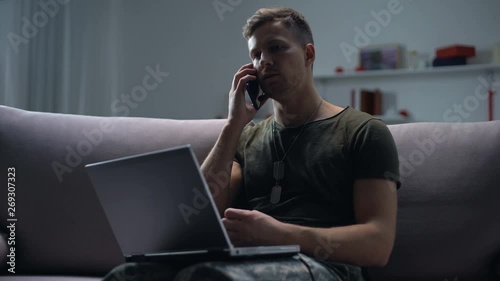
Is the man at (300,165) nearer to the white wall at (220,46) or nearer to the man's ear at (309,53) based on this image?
the man's ear at (309,53)

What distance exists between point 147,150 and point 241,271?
87 cm

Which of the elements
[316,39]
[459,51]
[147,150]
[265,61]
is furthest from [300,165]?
[316,39]

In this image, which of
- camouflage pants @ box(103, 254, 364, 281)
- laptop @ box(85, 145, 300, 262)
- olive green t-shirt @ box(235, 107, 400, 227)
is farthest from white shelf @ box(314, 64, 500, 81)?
laptop @ box(85, 145, 300, 262)

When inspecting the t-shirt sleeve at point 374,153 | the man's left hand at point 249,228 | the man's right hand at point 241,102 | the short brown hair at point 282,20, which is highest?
the short brown hair at point 282,20

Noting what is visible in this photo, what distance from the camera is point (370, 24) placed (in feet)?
16.4

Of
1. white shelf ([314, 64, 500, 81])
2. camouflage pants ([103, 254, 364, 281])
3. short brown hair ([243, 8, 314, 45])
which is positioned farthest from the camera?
white shelf ([314, 64, 500, 81])

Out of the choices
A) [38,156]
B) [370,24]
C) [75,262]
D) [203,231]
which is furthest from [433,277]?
[370,24]

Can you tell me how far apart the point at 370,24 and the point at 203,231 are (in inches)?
161

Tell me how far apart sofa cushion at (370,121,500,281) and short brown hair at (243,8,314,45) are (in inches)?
18.3

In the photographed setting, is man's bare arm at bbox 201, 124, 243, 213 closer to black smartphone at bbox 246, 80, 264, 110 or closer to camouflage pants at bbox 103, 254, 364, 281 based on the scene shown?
black smartphone at bbox 246, 80, 264, 110

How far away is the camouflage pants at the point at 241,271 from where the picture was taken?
44.1 inches

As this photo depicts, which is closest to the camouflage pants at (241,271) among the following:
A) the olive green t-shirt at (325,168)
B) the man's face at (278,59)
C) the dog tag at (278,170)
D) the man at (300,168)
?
the man at (300,168)

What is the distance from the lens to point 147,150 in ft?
6.31

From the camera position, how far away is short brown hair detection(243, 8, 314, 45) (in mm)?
1762
